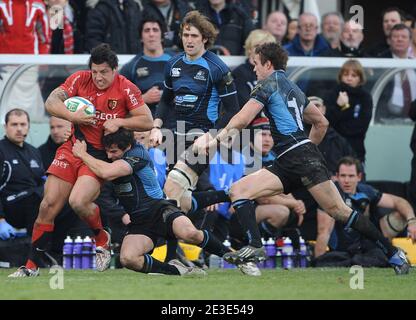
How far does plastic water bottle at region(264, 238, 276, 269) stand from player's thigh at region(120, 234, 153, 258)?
8.89ft

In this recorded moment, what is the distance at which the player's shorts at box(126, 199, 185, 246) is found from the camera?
11570 millimetres

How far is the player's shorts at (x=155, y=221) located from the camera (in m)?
11.6

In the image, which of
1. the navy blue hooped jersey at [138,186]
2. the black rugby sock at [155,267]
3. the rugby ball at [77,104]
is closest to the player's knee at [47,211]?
the navy blue hooped jersey at [138,186]

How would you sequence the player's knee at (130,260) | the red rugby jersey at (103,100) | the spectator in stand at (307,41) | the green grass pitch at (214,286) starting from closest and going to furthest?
the green grass pitch at (214,286) < the player's knee at (130,260) < the red rugby jersey at (103,100) < the spectator in stand at (307,41)

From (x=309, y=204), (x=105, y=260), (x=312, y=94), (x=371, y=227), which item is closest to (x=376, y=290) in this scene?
(x=371, y=227)

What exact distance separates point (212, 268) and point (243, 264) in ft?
6.77

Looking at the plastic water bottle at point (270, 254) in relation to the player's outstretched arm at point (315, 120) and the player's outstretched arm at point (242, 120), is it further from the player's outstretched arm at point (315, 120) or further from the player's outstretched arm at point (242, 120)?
the player's outstretched arm at point (242, 120)

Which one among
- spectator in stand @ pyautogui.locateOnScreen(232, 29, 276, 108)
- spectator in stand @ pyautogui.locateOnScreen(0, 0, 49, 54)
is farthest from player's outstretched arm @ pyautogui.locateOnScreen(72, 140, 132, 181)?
spectator in stand @ pyautogui.locateOnScreen(0, 0, 49, 54)

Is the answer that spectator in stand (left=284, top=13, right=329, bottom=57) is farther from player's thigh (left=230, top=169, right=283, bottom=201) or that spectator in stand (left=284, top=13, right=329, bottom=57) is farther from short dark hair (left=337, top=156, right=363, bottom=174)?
player's thigh (left=230, top=169, right=283, bottom=201)

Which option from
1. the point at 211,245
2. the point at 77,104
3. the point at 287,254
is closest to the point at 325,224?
the point at 287,254

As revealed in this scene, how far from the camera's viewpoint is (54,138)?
14.3 metres

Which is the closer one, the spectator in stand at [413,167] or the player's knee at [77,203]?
the player's knee at [77,203]

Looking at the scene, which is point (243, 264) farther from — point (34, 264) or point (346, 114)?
point (346, 114)

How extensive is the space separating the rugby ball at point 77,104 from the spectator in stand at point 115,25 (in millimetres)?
3460
